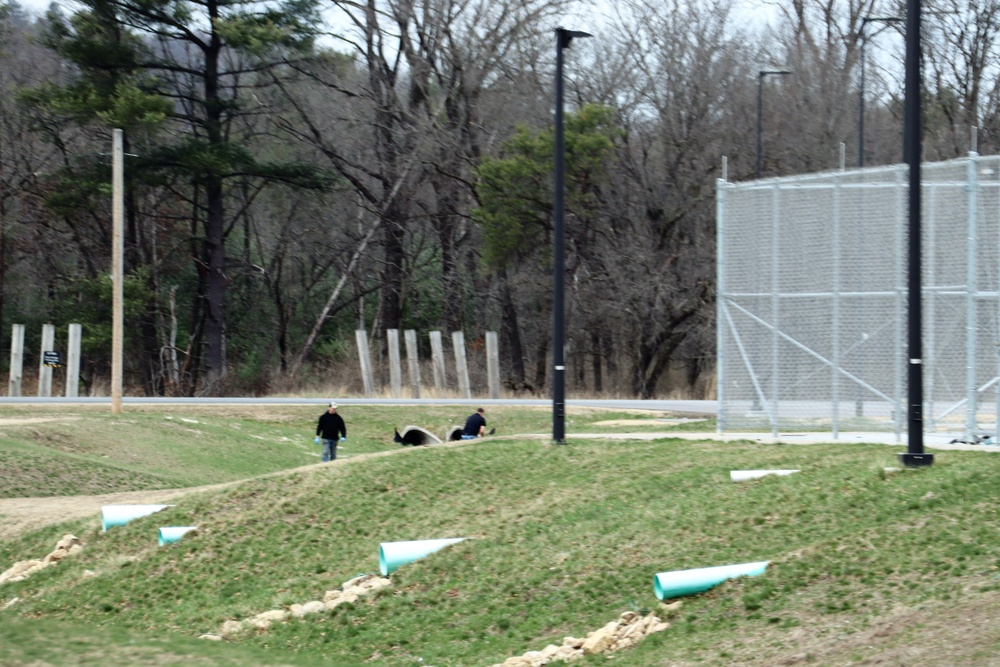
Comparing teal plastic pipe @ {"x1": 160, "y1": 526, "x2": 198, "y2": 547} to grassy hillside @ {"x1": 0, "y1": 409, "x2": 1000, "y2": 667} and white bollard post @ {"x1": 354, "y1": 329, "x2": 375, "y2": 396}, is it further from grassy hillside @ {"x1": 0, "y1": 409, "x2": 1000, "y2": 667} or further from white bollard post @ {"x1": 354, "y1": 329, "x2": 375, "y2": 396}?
white bollard post @ {"x1": 354, "y1": 329, "x2": 375, "y2": 396}

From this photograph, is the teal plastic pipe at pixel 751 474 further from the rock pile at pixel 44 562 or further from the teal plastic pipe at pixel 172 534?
the rock pile at pixel 44 562

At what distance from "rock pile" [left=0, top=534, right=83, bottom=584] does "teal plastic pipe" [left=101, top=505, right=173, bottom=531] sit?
0.46m

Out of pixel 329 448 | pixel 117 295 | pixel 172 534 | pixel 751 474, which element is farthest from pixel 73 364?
pixel 751 474

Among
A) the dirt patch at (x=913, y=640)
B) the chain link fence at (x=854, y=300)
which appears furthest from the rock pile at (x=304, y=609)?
the chain link fence at (x=854, y=300)

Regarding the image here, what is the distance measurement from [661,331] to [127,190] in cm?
2034

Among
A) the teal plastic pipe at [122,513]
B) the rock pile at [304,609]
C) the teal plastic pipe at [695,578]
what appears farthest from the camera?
the teal plastic pipe at [122,513]

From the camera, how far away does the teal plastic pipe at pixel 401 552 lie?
12.3 m

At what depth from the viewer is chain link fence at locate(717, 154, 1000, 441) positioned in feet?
50.6

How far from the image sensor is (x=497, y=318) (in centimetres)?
5012

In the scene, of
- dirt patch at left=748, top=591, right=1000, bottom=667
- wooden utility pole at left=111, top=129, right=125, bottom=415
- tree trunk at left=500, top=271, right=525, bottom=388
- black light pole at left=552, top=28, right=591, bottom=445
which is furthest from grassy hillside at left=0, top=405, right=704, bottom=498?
tree trunk at left=500, top=271, right=525, bottom=388

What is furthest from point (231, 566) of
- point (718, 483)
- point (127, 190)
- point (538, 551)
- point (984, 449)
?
point (127, 190)

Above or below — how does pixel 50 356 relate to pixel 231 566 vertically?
above

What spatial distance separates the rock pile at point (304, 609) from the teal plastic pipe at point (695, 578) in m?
3.10

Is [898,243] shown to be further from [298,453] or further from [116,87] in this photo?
[116,87]
